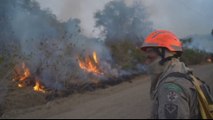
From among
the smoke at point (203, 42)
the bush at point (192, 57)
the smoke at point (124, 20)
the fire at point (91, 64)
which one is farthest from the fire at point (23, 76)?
the smoke at point (203, 42)

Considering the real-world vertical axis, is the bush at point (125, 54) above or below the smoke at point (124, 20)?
below

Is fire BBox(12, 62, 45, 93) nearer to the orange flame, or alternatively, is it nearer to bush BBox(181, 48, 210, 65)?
the orange flame

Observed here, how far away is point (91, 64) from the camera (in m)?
20.7

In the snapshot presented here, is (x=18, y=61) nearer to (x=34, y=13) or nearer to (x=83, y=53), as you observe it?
(x=83, y=53)

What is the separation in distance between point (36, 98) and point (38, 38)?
5734 mm

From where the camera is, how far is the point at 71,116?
403 inches

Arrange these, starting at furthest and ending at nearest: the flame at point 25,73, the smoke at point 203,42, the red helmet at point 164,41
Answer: the smoke at point 203,42, the flame at point 25,73, the red helmet at point 164,41

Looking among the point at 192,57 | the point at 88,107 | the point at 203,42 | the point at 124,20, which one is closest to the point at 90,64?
the point at 88,107

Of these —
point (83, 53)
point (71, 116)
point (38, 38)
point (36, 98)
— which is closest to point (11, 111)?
point (36, 98)

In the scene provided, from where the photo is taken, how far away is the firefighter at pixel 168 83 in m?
2.42

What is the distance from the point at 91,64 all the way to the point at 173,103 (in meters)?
18.3

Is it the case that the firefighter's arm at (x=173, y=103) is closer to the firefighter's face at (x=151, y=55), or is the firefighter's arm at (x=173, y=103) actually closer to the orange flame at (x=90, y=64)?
the firefighter's face at (x=151, y=55)

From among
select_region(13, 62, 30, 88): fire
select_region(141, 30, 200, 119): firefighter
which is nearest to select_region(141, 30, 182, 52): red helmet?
select_region(141, 30, 200, 119): firefighter

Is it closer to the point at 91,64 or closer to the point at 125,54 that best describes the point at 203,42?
the point at 125,54
